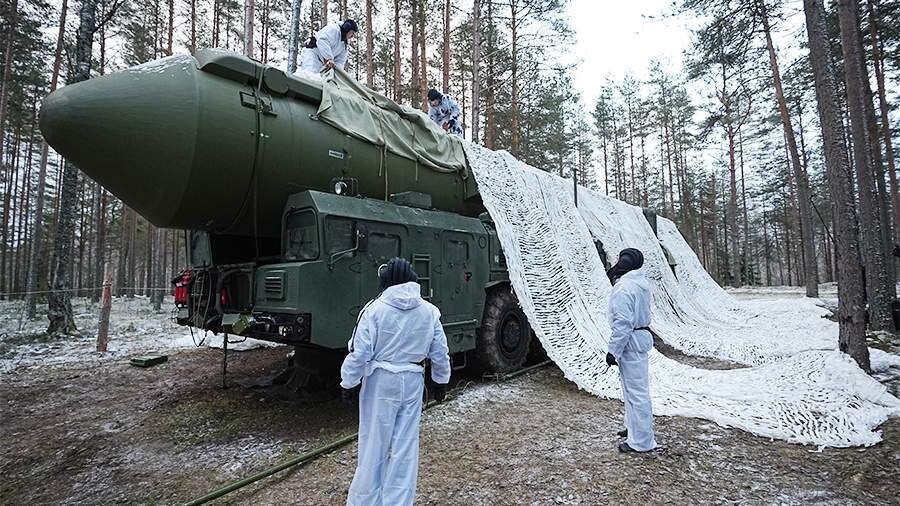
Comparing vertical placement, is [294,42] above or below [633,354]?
above

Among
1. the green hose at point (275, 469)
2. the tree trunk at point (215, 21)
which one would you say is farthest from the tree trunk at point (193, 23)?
the green hose at point (275, 469)

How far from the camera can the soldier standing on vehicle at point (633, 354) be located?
314 cm

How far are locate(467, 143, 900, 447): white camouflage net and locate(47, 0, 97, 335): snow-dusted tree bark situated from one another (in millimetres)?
7776

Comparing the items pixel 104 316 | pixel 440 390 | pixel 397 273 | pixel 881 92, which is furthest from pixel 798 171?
pixel 104 316

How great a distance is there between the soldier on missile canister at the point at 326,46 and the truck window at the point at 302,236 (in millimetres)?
2349

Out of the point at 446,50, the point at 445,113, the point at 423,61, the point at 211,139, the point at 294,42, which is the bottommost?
the point at 211,139

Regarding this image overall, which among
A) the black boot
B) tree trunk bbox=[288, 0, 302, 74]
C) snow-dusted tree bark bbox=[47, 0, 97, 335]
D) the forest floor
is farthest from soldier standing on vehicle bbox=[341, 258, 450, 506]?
snow-dusted tree bark bbox=[47, 0, 97, 335]

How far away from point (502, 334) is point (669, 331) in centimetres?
317

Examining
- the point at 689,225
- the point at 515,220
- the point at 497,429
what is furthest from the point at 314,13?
the point at 689,225

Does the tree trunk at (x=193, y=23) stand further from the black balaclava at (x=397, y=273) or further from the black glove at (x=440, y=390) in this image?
the black glove at (x=440, y=390)

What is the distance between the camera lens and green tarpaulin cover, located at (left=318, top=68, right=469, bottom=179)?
4230 millimetres

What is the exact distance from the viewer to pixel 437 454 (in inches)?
124

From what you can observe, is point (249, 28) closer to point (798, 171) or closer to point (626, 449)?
point (626, 449)

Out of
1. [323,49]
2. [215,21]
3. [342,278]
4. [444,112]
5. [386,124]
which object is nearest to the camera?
[342,278]
